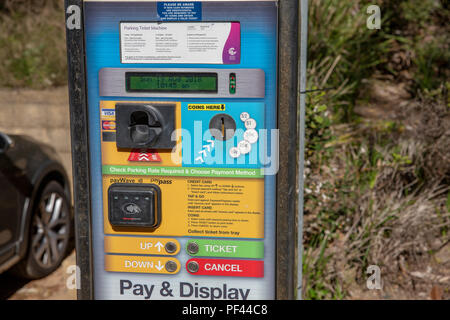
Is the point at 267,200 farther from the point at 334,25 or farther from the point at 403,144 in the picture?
the point at 334,25

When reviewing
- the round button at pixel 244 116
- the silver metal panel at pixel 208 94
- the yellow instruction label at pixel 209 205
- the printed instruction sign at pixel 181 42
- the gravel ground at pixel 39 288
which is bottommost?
the gravel ground at pixel 39 288

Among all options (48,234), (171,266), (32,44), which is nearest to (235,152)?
(171,266)

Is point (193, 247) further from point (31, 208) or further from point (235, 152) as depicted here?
point (31, 208)

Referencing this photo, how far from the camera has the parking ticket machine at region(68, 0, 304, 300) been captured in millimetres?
2037

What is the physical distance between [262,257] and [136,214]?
0.57m

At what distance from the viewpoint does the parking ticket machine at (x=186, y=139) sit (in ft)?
6.68

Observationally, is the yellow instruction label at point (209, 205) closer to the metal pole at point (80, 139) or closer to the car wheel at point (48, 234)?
the metal pole at point (80, 139)

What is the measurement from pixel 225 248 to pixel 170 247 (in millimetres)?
238

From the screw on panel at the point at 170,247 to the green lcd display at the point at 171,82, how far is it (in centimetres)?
66

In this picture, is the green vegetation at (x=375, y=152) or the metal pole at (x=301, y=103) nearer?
the metal pole at (x=301, y=103)

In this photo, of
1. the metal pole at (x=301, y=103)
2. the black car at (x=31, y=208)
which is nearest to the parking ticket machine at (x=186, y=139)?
the metal pole at (x=301, y=103)

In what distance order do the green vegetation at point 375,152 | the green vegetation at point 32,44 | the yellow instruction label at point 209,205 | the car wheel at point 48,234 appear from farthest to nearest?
the green vegetation at point 32,44 → the car wheel at point 48,234 → the green vegetation at point 375,152 → the yellow instruction label at point 209,205

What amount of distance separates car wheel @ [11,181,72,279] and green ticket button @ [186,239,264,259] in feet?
7.74

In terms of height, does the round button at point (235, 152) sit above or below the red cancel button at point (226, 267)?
above
